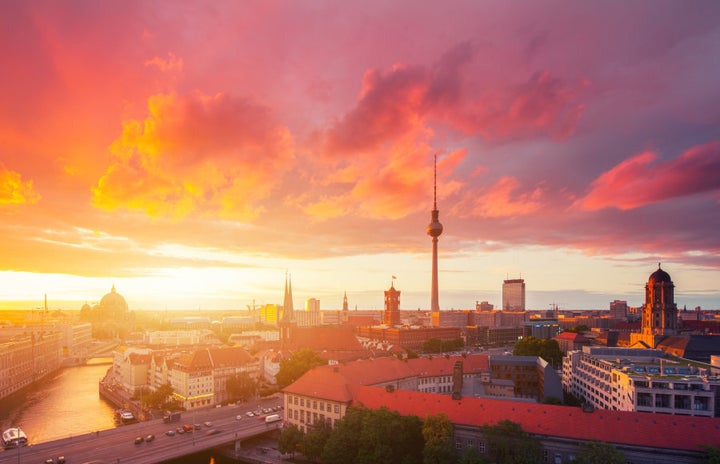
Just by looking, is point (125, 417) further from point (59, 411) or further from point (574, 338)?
point (574, 338)

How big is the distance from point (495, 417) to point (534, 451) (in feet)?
22.8

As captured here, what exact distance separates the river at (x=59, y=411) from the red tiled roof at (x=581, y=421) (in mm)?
59025

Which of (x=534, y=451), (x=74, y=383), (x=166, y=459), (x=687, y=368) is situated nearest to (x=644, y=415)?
(x=534, y=451)

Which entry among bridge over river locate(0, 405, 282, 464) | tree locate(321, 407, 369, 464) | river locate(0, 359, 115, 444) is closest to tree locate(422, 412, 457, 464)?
tree locate(321, 407, 369, 464)

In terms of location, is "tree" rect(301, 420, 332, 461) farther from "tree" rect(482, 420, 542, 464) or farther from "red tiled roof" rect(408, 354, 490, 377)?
"red tiled roof" rect(408, 354, 490, 377)

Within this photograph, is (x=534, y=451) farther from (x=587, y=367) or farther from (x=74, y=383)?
(x=74, y=383)

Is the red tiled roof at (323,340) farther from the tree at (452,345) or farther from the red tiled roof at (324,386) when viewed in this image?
the red tiled roof at (324,386)

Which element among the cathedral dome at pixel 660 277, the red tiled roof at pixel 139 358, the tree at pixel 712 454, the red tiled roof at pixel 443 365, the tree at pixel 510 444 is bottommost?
the red tiled roof at pixel 139 358

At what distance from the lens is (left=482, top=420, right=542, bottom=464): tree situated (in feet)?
152

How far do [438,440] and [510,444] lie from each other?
24.6 feet

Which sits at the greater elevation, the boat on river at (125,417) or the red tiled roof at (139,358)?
the red tiled roof at (139,358)

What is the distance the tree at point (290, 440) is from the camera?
6038 centimetres

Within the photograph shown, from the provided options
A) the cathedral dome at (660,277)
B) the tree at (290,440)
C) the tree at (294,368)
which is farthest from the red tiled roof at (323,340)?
the cathedral dome at (660,277)

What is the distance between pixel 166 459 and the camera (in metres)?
56.5
